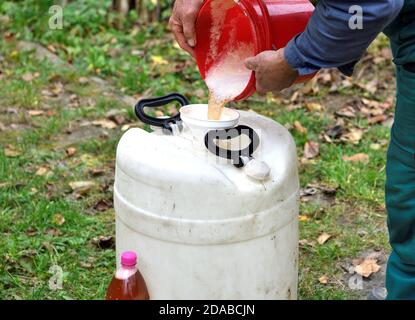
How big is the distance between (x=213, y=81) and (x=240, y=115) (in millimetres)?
171

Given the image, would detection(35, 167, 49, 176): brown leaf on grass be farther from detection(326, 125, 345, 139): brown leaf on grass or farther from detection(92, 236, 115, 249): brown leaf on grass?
detection(326, 125, 345, 139): brown leaf on grass

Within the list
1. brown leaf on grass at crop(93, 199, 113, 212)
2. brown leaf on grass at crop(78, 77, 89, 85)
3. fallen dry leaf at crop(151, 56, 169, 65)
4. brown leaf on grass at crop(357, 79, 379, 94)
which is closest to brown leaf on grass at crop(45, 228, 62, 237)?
brown leaf on grass at crop(93, 199, 113, 212)

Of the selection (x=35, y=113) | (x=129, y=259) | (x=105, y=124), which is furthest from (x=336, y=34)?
(x=35, y=113)

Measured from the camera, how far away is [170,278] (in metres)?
2.19

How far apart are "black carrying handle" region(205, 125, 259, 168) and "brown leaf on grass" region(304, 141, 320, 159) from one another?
5.38ft

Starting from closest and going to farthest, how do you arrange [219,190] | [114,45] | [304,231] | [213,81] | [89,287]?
[219,190] < [213,81] < [89,287] < [304,231] < [114,45]

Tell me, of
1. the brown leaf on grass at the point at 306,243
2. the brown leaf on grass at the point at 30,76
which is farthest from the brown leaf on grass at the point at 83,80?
the brown leaf on grass at the point at 306,243

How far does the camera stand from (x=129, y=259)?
2.13 m

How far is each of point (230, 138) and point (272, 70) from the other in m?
0.27

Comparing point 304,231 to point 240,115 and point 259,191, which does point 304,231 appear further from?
point 259,191

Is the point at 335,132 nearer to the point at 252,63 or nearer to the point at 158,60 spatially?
the point at 158,60

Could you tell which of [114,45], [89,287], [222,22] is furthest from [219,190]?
[114,45]

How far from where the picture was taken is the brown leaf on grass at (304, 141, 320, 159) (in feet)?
12.9

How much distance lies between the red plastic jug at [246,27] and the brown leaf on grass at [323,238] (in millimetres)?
1013
